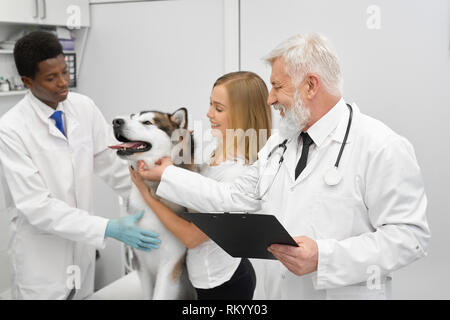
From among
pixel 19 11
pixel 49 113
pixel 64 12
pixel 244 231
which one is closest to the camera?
pixel 244 231

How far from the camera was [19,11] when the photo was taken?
5.90 feet

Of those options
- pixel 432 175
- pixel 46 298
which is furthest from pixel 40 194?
pixel 432 175

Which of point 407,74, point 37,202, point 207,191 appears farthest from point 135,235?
Answer: point 407,74

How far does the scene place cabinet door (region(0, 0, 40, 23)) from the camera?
174 centimetres

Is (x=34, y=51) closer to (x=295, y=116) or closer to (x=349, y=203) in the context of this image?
(x=295, y=116)

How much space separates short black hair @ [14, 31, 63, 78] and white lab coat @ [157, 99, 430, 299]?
0.53 meters

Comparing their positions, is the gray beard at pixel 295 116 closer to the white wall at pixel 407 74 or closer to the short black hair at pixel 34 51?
the white wall at pixel 407 74

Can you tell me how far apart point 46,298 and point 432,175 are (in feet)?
4.55

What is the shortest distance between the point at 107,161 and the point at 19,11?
74 centimetres

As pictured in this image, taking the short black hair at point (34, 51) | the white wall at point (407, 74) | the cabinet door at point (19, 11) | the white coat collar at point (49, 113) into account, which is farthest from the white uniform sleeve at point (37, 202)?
the white wall at point (407, 74)

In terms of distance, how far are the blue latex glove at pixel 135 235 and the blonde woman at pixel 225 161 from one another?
54 mm

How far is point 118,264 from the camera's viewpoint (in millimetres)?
1856

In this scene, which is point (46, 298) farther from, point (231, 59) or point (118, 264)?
point (231, 59)

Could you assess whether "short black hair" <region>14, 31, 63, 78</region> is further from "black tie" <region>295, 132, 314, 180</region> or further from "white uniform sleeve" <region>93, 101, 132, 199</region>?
"black tie" <region>295, 132, 314, 180</region>
